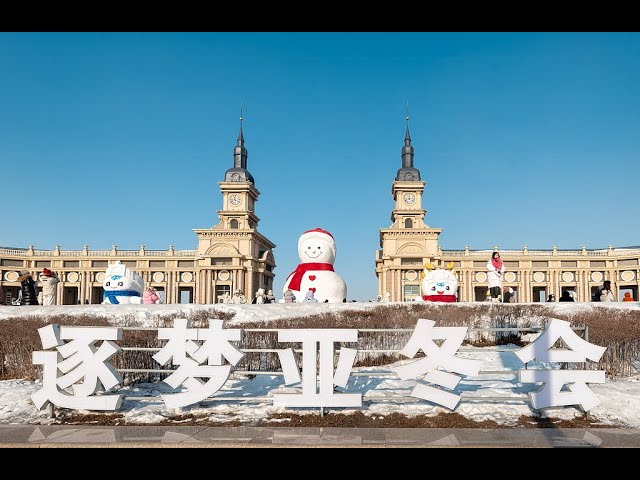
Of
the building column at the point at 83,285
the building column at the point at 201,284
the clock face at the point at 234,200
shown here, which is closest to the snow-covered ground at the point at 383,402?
the building column at the point at 201,284

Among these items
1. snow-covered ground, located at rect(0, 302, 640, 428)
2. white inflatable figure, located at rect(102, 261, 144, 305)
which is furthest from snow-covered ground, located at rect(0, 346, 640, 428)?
white inflatable figure, located at rect(102, 261, 144, 305)

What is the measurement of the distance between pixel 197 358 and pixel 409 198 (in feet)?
165

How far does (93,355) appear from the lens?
22.4ft

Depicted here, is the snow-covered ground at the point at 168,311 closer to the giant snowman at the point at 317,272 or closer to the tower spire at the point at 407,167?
the giant snowman at the point at 317,272

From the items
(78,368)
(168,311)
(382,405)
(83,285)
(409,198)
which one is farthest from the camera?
(83,285)

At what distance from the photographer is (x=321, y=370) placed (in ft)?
21.7

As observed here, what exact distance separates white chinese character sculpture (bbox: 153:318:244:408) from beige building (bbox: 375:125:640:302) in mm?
46735

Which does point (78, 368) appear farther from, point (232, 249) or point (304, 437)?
point (232, 249)

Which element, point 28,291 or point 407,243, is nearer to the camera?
point 28,291

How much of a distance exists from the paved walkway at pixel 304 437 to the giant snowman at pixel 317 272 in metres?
9.32

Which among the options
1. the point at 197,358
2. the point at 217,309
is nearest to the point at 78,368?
the point at 197,358
